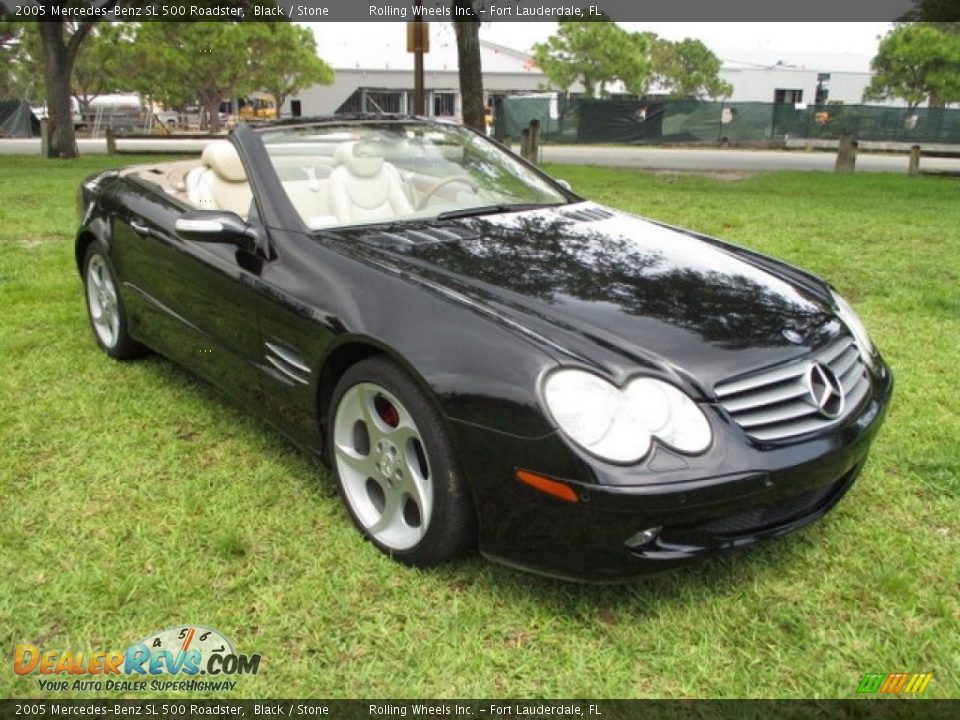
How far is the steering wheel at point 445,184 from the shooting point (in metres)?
3.52

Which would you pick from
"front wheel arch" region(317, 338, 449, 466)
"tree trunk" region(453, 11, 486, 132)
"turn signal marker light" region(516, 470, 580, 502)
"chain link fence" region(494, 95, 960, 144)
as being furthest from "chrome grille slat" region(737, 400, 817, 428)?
"chain link fence" region(494, 95, 960, 144)

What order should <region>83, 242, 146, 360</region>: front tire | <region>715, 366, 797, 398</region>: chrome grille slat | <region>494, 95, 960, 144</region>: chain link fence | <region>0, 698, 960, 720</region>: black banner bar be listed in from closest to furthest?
<region>0, 698, 960, 720</region>: black banner bar → <region>715, 366, 797, 398</region>: chrome grille slat → <region>83, 242, 146, 360</region>: front tire → <region>494, 95, 960, 144</region>: chain link fence

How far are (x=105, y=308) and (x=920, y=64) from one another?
152ft

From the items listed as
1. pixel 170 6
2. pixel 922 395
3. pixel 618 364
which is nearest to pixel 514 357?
pixel 618 364

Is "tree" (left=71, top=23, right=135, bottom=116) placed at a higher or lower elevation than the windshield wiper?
higher

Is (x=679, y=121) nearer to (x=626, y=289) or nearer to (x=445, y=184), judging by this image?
(x=445, y=184)

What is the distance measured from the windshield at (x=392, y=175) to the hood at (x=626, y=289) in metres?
0.22

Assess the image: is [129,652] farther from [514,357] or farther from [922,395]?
[922,395]

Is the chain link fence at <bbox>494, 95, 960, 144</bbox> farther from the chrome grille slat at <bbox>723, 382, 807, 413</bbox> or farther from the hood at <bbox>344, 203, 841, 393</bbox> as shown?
the chrome grille slat at <bbox>723, 382, 807, 413</bbox>

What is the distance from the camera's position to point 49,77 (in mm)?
18359

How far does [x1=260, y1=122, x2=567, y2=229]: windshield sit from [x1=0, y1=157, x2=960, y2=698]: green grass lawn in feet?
3.31

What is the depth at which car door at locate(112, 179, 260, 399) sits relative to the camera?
9.98ft

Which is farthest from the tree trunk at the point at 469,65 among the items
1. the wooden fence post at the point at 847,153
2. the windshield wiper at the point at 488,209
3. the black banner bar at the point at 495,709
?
the black banner bar at the point at 495,709

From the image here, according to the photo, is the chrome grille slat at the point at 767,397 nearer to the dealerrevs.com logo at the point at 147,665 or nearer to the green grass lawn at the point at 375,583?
the green grass lawn at the point at 375,583
